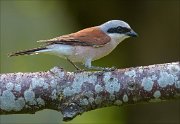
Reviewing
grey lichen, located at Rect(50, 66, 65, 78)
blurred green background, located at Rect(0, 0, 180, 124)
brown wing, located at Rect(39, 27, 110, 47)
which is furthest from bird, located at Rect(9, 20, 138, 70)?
blurred green background, located at Rect(0, 0, 180, 124)

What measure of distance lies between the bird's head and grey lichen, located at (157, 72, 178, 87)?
3.82 ft

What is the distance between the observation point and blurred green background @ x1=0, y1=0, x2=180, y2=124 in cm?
714

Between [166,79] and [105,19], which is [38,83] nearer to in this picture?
[166,79]

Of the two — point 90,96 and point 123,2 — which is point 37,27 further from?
point 90,96

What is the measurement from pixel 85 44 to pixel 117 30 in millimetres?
388

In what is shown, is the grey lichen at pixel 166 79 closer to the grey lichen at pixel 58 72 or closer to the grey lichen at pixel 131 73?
the grey lichen at pixel 131 73

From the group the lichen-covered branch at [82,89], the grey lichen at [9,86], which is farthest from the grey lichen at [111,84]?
the grey lichen at [9,86]

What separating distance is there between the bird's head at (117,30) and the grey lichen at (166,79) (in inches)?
45.9

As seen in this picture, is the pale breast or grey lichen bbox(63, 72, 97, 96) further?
the pale breast

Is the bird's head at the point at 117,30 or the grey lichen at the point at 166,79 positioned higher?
the bird's head at the point at 117,30

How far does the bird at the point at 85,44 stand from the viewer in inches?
189

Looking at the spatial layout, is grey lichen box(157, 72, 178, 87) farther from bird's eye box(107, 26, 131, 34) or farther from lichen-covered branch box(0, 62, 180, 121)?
bird's eye box(107, 26, 131, 34)

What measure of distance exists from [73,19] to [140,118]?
1.66 metres

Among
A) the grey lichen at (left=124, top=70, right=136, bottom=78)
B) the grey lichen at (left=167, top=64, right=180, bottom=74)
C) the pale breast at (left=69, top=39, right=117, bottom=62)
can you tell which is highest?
the pale breast at (left=69, top=39, right=117, bottom=62)
